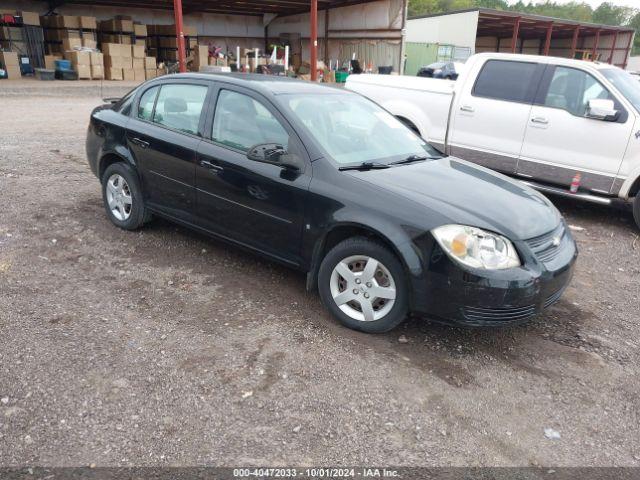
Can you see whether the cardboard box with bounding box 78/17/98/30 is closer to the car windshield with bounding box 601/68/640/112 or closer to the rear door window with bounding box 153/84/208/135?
the rear door window with bounding box 153/84/208/135

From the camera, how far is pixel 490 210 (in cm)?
354

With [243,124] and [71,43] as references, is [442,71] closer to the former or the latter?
[71,43]

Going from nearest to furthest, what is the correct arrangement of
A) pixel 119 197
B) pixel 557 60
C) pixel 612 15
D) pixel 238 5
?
pixel 119 197 < pixel 557 60 < pixel 238 5 < pixel 612 15

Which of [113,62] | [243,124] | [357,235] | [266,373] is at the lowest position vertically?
[266,373]

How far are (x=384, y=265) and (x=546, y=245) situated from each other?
1.11m

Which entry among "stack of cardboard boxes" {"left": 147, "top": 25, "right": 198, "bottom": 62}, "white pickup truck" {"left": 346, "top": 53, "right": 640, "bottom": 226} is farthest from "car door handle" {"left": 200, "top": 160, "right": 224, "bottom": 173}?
"stack of cardboard boxes" {"left": 147, "top": 25, "right": 198, "bottom": 62}

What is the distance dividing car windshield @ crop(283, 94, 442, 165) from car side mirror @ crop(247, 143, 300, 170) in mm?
271

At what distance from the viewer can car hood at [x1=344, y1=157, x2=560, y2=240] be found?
11.1 ft

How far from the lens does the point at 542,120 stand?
6.46 m

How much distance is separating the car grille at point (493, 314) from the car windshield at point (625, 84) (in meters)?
4.06

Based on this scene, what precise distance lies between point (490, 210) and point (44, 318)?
3152 mm

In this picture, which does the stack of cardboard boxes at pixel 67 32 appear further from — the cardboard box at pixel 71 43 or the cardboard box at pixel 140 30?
the cardboard box at pixel 140 30

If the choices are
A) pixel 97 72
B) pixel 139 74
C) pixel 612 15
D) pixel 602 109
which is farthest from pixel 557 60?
pixel 612 15

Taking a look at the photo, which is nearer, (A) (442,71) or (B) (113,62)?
(B) (113,62)
